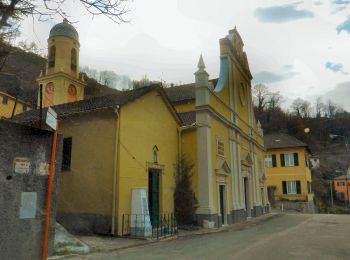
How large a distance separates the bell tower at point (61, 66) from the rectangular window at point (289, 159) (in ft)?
88.4

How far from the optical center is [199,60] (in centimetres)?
2119

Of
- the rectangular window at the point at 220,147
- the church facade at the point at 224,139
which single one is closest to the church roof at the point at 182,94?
the church facade at the point at 224,139

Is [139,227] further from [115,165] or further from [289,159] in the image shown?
[289,159]

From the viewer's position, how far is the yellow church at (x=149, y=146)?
14.5 meters

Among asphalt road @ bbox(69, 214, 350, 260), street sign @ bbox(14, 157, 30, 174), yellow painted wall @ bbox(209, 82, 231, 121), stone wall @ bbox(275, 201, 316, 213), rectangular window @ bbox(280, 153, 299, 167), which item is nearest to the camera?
street sign @ bbox(14, 157, 30, 174)

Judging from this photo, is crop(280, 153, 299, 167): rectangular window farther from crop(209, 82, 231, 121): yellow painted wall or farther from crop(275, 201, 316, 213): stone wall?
crop(209, 82, 231, 121): yellow painted wall

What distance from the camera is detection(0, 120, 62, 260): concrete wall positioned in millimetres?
7617

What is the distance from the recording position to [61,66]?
29.0 metres

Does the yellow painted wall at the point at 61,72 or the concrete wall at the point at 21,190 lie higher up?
the yellow painted wall at the point at 61,72

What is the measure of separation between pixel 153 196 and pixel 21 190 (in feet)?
30.5

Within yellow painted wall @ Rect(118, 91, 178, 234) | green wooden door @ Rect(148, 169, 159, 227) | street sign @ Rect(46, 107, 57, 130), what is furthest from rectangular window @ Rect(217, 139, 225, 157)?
street sign @ Rect(46, 107, 57, 130)

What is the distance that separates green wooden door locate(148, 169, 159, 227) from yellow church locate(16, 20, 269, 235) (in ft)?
0.15

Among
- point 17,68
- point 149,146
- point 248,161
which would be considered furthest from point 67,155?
point 248,161

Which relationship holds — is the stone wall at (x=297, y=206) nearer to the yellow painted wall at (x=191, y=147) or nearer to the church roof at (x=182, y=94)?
the church roof at (x=182, y=94)
